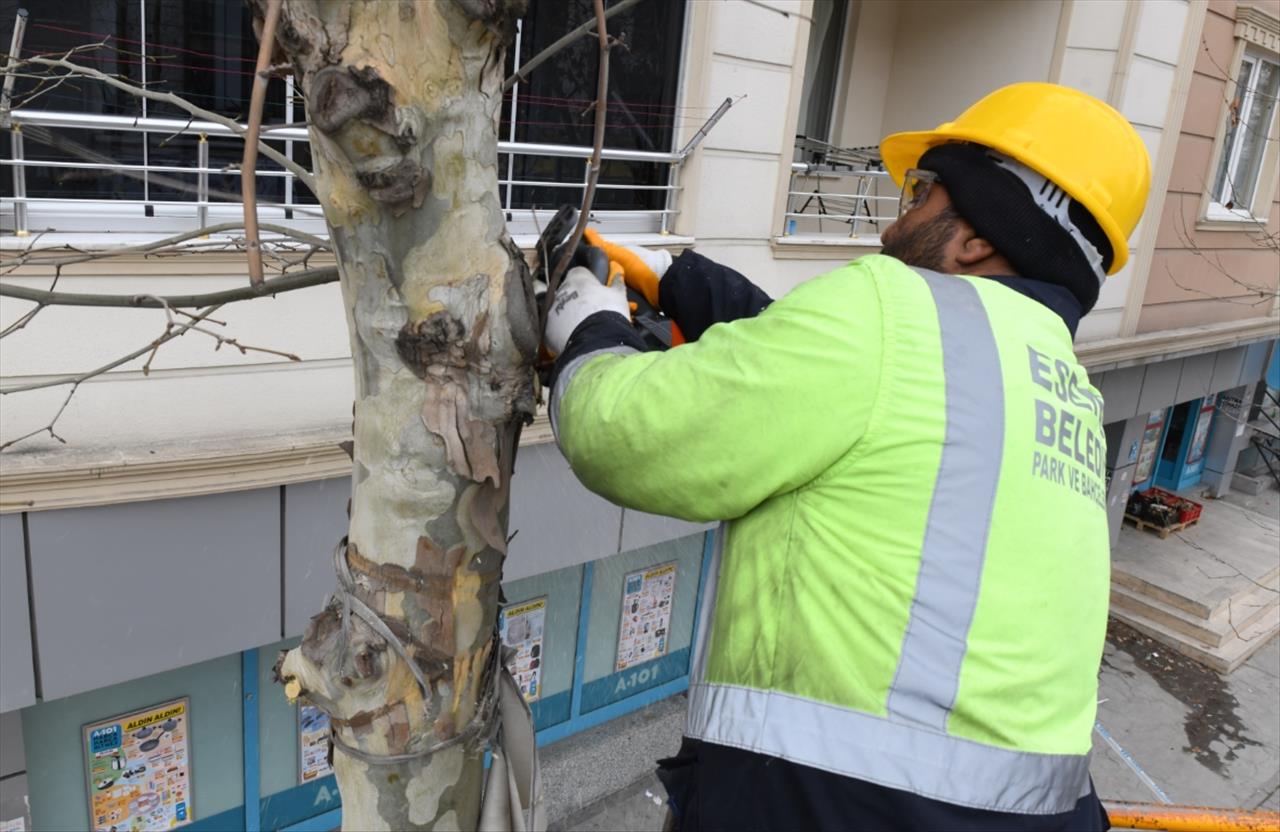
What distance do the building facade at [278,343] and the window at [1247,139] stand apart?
117 cm

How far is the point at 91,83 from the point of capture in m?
3.40

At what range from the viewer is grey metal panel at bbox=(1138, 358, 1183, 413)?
952cm

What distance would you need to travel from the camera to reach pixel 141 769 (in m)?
4.30

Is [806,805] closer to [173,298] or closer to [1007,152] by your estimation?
[1007,152]

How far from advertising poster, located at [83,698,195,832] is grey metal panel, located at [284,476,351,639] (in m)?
0.88

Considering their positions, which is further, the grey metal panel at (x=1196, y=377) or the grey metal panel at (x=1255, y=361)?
the grey metal panel at (x=1255, y=361)

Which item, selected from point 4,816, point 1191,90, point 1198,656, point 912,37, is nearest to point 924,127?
point 912,37

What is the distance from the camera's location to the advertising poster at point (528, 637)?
5734mm

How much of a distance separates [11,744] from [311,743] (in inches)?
59.3

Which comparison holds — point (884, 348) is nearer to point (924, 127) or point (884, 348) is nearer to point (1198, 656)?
point (924, 127)

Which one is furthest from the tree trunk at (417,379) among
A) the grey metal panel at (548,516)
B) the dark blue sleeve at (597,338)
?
the grey metal panel at (548,516)

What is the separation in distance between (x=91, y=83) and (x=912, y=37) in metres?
6.59

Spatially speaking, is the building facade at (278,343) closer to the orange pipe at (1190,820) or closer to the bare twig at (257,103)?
the bare twig at (257,103)

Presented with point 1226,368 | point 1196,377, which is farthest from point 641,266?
point 1226,368
